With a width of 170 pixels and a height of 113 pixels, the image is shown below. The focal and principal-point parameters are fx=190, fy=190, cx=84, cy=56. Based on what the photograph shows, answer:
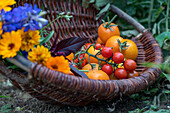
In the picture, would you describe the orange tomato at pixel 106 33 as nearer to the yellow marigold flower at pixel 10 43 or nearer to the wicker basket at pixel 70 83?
the wicker basket at pixel 70 83

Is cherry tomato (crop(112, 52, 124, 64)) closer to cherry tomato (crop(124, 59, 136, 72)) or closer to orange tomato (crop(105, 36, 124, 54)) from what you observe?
cherry tomato (crop(124, 59, 136, 72))

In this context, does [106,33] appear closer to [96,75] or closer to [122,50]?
[122,50]

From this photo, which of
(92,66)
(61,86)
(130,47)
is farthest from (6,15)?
(130,47)

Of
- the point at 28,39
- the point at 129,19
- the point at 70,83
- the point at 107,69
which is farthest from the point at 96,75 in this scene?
the point at 129,19

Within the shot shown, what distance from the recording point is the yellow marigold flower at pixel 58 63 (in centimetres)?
69

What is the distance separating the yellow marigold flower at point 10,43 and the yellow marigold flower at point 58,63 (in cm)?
13

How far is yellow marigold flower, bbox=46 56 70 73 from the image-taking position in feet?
2.25

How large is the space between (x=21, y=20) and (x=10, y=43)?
0.29 ft

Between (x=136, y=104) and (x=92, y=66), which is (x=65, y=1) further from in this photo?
(x=136, y=104)

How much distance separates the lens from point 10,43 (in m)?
0.62

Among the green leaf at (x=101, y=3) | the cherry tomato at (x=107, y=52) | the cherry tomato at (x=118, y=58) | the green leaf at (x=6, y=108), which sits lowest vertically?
the green leaf at (x=6, y=108)

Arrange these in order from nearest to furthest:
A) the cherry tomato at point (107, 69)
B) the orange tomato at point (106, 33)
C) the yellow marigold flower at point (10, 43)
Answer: the yellow marigold flower at point (10, 43)
the cherry tomato at point (107, 69)
the orange tomato at point (106, 33)

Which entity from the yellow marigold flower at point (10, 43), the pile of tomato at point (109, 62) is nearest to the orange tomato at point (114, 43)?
the pile of tomato at point (109, 62)

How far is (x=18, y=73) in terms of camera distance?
68 centimetres
